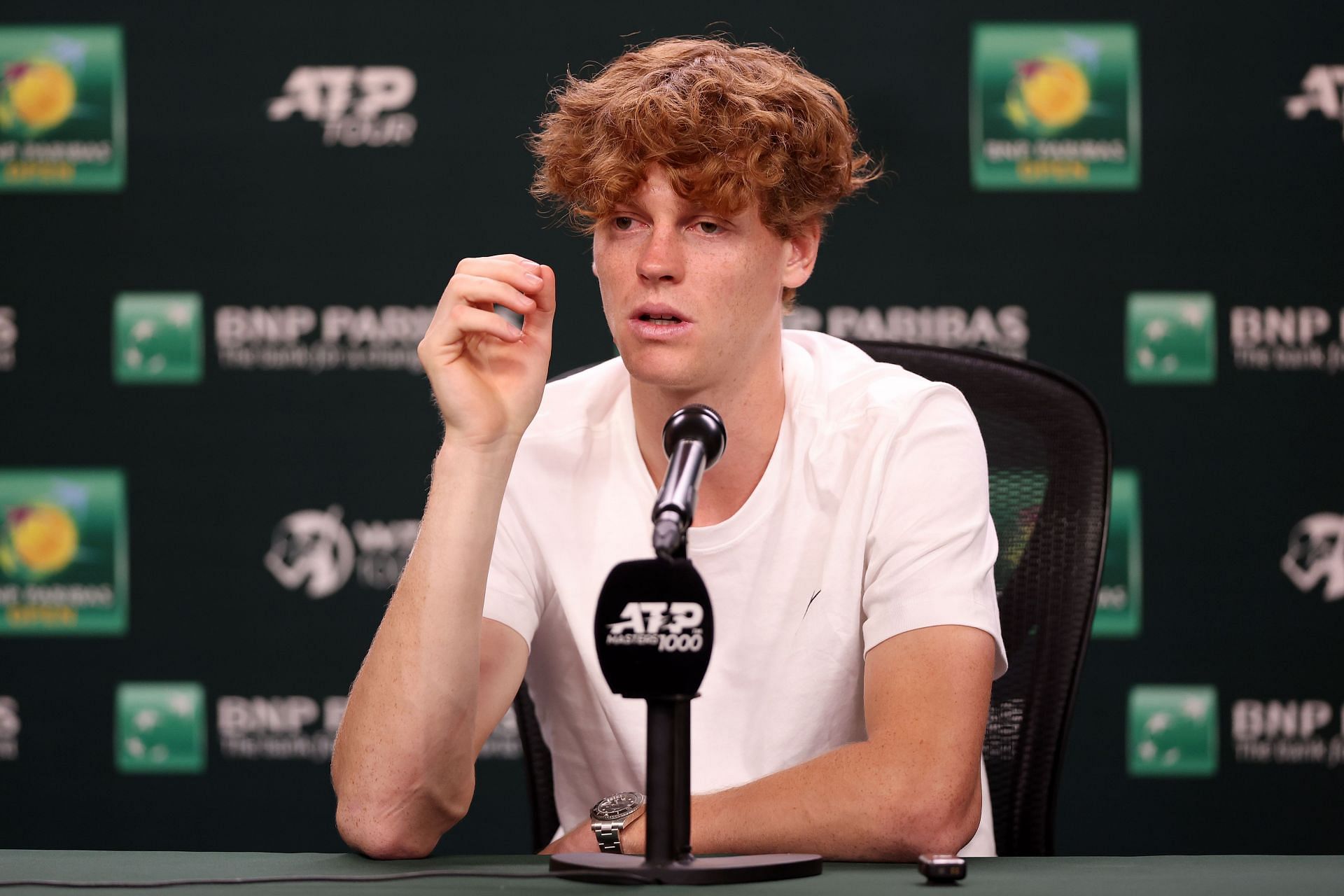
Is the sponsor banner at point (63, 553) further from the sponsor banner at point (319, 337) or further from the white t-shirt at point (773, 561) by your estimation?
the white t-shirt at point (773, 561)

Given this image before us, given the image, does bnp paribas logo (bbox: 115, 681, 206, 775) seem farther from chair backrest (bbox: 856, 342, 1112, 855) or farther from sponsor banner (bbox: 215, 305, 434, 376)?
chair backrest (bbox: 856, 342, 1112, 855)

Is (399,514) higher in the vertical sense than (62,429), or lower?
lower

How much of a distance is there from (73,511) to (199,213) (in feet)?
2.36

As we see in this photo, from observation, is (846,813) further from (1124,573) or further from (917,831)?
(1124,573)

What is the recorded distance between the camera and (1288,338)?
2863 millimetres

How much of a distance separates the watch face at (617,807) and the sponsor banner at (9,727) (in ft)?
6.60

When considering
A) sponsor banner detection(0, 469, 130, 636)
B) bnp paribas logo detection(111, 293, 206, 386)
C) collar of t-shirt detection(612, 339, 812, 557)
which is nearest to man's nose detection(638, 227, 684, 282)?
collar of t-shirt detection(612, 339, 812, 557)

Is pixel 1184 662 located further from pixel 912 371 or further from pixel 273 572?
pixel 273 572

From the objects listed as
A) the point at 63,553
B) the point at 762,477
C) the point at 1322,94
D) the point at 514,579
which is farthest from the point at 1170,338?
the point at 63,553

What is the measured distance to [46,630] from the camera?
2963 mm

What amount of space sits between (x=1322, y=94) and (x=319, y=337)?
224 centimetres

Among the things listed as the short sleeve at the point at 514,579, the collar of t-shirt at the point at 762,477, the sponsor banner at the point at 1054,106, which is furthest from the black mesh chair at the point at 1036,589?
the sponsor banner at the point at 1054,106

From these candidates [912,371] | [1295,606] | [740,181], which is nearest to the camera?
[740,181]

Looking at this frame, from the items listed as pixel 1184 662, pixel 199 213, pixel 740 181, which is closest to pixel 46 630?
pixel 199 213
